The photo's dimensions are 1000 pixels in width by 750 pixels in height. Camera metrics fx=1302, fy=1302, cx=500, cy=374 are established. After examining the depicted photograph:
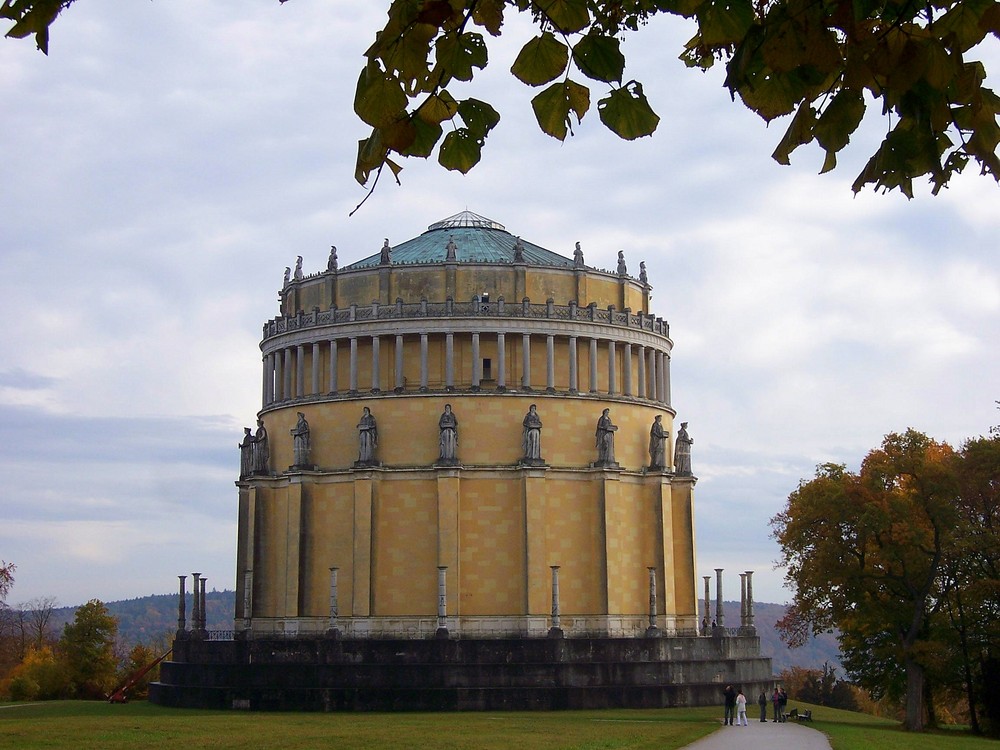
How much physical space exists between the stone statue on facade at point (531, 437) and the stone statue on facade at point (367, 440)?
603 centimetres

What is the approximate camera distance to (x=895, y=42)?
18.4 feet

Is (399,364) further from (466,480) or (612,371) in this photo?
(612,371)

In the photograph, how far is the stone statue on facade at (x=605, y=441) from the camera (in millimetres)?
52969

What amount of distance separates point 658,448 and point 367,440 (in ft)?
40.8

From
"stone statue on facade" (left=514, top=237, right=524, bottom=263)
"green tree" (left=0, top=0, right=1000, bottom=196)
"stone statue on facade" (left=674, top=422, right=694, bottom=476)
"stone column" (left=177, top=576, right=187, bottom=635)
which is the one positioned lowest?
"stone column" (left=177, top=576, right=187, bottom=635)

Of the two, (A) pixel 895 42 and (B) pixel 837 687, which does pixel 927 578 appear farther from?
(A) pixel 895 42

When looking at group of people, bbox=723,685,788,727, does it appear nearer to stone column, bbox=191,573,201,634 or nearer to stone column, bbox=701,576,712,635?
stone column, bbox=701,576,712,635

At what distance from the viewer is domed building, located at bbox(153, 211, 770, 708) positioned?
166 feet

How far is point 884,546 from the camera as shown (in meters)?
45.4

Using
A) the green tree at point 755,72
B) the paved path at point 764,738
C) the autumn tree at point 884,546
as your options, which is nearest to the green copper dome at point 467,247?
the autumn tree at point 884,546

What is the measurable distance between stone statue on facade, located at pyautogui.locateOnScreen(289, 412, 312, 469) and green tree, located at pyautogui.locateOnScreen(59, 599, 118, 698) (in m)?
12.5

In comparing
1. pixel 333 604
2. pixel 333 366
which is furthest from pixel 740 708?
pixel 333 366

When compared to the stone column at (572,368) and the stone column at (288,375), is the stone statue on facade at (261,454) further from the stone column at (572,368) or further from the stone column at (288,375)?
the stone column at (572,368)

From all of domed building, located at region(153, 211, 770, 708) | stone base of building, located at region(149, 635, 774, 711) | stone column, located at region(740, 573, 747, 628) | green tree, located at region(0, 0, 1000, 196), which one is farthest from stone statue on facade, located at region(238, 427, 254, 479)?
green tree, located at region(0, 0, 1000, 196)
